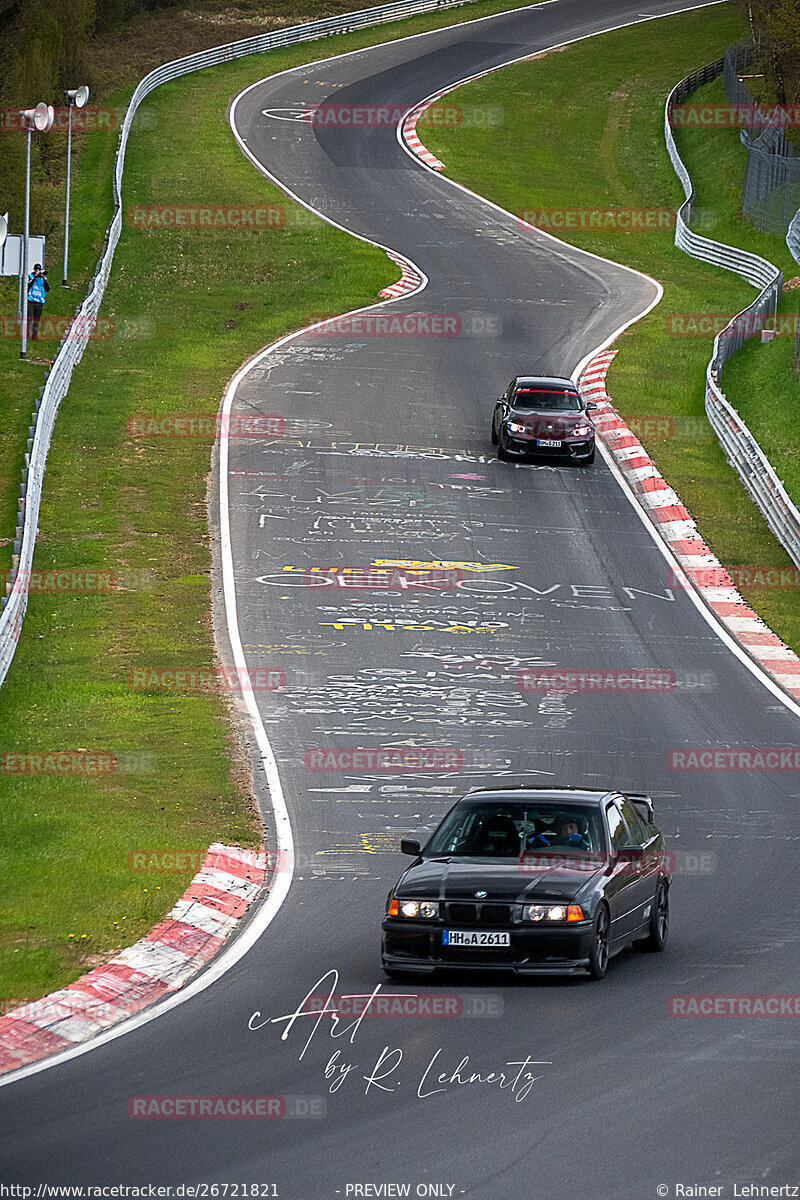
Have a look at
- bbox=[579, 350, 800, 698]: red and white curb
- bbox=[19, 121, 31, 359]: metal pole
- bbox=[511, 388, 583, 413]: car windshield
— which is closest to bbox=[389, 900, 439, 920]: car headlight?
bbox=[579, 350, 800, 698]: red and white curb

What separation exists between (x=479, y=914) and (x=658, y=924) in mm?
1778

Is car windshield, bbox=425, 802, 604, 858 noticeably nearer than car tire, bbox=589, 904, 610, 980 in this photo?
No

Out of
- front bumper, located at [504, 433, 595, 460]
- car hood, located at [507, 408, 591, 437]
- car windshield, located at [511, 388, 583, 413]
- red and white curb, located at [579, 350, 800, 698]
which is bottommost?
red and white curb, located at [579, 350, 800, 698]

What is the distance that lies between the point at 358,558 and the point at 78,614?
5.12m

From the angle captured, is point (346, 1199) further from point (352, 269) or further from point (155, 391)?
point (352, 269)

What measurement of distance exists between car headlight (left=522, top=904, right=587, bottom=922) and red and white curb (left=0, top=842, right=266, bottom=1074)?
2.29 m

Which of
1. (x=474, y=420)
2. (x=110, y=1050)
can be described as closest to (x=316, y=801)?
(x=110, y=1050)

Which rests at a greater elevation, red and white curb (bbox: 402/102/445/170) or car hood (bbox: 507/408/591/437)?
red and white curb (bbox: 402/102/445/170)

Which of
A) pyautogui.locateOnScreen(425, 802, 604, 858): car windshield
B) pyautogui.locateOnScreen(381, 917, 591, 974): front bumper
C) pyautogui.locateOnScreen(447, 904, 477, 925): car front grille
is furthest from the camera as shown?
pyautogui.locateOnScreen(425, 802, 604, 858): car windshield

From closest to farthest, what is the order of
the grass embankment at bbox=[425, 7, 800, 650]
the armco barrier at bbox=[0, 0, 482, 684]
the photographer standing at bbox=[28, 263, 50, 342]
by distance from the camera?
the armco barrier at bbox=[0, 0, 482, 684]
the grass embankment at bbox=[425, 7, 800, 650]
the photographer standing at bbox=[28, 263, 50, 342]

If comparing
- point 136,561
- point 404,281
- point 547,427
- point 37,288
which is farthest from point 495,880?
point 404,281

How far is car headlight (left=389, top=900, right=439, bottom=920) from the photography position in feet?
36.9

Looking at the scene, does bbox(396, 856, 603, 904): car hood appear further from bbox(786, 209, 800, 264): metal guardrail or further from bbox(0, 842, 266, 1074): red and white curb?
bbox(786, 209, 800, 264): metal guardrail

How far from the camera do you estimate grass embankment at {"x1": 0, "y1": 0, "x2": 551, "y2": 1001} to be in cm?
1367
